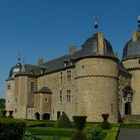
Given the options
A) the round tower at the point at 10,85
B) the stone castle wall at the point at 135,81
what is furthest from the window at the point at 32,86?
the stone castle wall at the point at 135,81

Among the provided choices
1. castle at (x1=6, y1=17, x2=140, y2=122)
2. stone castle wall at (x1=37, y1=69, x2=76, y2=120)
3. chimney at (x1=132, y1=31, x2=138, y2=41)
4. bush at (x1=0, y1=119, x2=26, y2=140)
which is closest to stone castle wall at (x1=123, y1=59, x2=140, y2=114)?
castle at (x1=6, y1=17, x2=140, y2=122)

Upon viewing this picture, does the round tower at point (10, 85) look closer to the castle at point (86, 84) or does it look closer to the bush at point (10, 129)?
the castle at point (86, 84)

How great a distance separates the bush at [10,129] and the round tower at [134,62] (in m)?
31.5

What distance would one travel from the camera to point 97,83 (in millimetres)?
33875

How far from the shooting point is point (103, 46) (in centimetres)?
3469

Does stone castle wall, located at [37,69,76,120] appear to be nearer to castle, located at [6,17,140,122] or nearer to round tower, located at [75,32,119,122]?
castle, located at [6,17,140,122]

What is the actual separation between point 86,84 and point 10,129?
892 inches

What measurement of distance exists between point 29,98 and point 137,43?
16.5 metres

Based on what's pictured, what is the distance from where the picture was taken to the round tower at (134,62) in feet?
138

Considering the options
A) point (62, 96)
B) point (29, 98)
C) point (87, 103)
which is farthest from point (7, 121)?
point (29, 98)

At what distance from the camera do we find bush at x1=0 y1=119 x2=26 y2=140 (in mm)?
11641

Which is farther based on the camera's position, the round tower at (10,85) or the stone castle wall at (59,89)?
the round tower at (10,85)

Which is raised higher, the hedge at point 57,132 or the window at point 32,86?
the window at point 32,86

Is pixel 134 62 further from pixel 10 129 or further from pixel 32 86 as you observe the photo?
pixel 10 129
